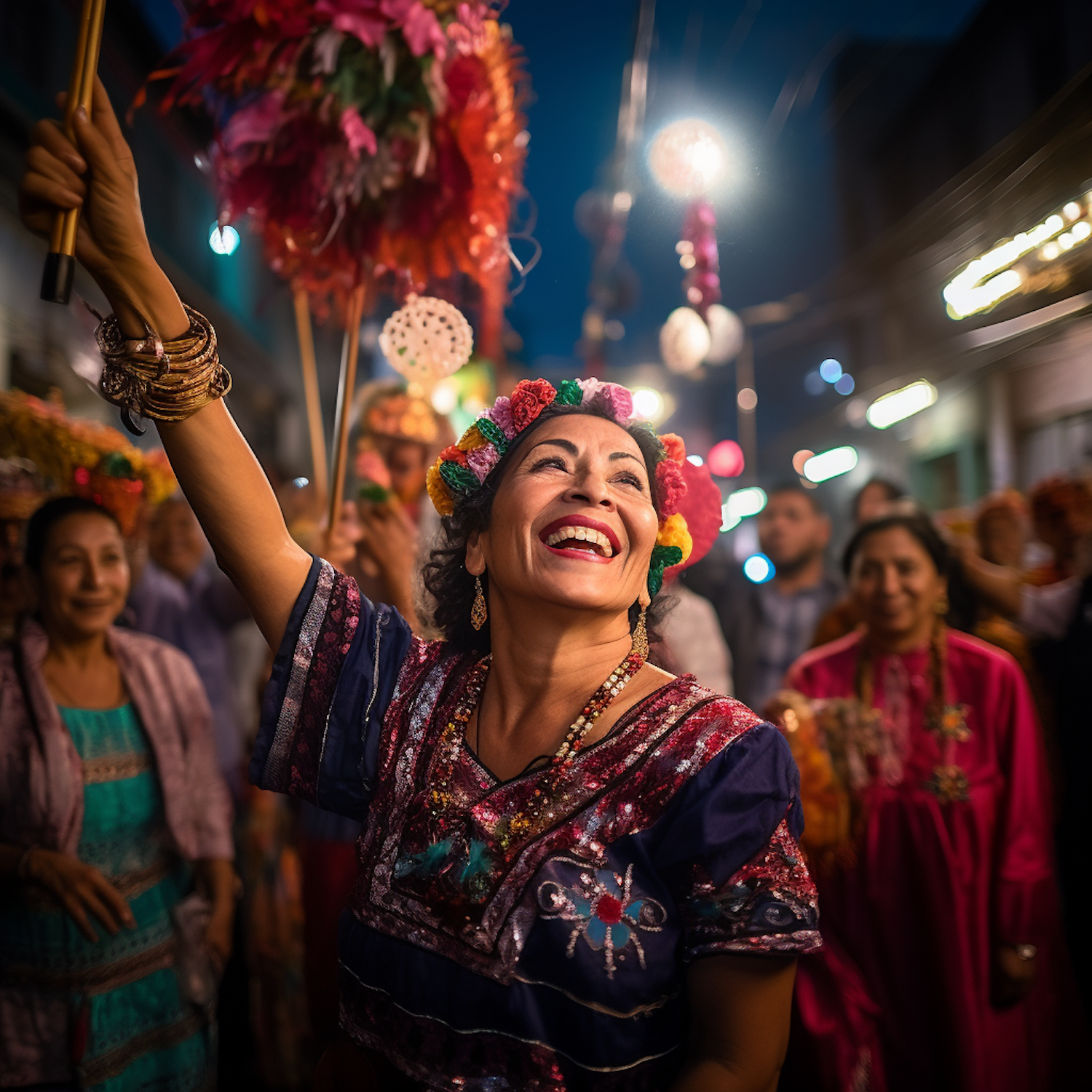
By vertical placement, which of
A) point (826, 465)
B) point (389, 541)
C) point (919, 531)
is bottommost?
point (389, 541)

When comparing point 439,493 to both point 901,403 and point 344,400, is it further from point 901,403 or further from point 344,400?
point 901,403

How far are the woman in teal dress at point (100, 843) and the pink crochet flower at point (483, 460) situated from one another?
4.28 feet

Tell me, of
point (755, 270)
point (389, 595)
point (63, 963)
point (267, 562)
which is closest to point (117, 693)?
point (63, 963)

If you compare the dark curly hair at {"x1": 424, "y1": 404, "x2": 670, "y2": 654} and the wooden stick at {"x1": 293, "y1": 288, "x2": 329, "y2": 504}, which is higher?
the wooden stick at {"x1": 293, "y1": 288, "x2": 329, "y2": 504}

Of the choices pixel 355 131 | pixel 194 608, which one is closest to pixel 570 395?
pixel 355 131

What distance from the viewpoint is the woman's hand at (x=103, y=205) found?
1164 millimetres

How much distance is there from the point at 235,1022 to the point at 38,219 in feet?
9.26

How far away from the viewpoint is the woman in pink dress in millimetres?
2205

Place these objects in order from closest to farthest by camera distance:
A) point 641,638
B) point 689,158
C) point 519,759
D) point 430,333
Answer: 1. point 519,759
2. point 641,638
3. point 430,333
4. point 689,158

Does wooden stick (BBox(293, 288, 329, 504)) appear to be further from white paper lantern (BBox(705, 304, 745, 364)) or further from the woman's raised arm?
white paper lantern (BBox(705, 304, 745, 364))

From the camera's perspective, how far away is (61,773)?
6.54ft

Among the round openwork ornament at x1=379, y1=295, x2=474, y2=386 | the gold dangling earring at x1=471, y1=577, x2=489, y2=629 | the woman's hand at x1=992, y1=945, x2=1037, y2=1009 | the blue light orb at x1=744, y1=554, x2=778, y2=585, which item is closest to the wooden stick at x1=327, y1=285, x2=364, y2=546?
the round openwork ornament at x1=379, y1=295, x2=474, y2=386

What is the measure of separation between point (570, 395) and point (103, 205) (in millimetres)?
841

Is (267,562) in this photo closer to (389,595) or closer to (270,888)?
(389,595)
